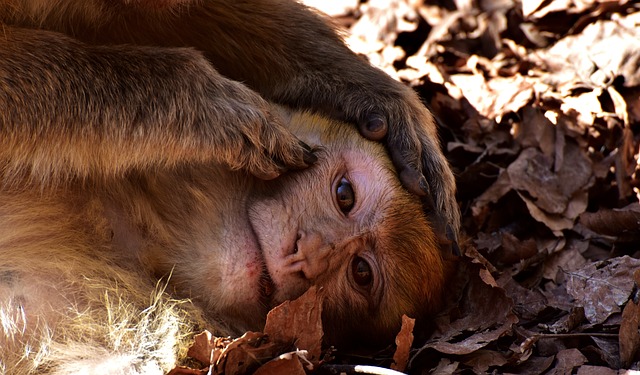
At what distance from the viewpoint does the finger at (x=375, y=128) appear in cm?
380

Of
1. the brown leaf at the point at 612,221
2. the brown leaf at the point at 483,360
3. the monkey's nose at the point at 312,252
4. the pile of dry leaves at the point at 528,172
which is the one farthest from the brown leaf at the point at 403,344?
the brown leaf at the point at 612,221

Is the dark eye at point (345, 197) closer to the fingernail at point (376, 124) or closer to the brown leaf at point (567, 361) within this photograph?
the fingernail at point (376, 124)

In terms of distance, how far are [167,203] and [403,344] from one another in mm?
1121

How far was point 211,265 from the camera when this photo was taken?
3.46m

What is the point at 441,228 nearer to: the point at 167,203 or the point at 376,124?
the point at 376,124

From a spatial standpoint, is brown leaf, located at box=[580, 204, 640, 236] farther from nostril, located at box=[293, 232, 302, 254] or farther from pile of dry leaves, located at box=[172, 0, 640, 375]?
nostril, located at box=[293, 232, 302, 254]

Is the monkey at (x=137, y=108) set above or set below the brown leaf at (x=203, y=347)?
above

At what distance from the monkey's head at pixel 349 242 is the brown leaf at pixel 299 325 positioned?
0.47ft

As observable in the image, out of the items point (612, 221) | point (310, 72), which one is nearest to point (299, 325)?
point (310, 72)

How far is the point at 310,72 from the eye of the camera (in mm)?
4207

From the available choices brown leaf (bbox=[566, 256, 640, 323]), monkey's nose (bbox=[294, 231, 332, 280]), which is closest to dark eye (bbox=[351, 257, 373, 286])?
monkey's nose (bbox=[294, 231, 332, 280])

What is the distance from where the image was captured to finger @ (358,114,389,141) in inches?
149

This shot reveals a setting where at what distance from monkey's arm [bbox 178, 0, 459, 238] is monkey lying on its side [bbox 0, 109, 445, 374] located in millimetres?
223

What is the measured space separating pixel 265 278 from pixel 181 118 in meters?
0.69
